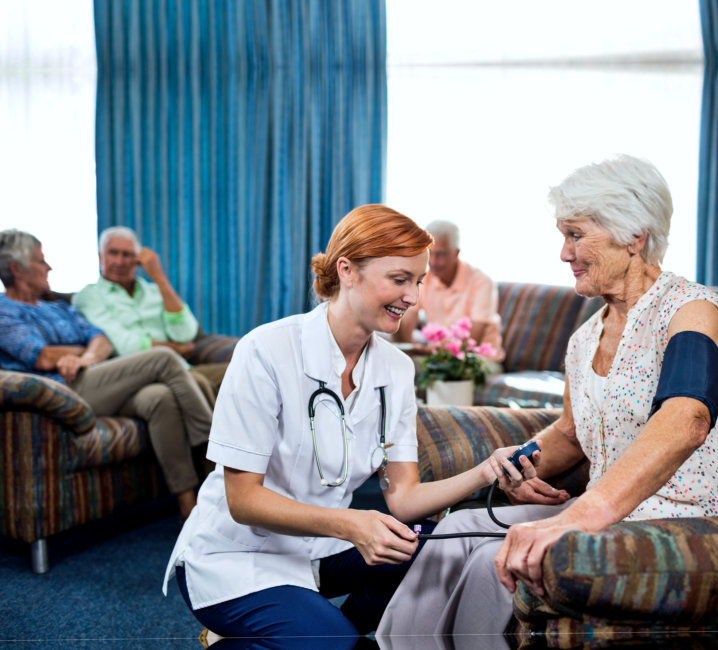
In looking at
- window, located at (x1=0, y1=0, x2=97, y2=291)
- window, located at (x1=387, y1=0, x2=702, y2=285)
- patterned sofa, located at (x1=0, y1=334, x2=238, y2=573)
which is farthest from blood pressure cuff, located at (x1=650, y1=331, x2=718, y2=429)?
window, located at (x1=0, y1=0, x2=97, y2=291)

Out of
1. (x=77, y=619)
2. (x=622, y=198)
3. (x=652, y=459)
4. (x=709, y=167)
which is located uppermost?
(x=709, y=167)

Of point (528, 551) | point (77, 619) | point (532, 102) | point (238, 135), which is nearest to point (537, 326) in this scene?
point (532, 102)

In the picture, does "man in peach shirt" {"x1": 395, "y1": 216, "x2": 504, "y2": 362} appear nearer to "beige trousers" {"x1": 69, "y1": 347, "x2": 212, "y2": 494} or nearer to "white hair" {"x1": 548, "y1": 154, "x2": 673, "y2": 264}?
"beige trousers" {"x1": 69, "y1": 347, "x2": 212, "y2": 494}

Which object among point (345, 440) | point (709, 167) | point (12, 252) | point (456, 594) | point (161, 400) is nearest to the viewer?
point (456, 594)

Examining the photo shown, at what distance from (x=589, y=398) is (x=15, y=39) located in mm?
4385

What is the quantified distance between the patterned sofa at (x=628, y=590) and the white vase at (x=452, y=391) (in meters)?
1.83

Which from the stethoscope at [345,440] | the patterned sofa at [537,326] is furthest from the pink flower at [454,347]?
the stethoscope at [345,440]

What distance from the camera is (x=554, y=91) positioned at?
14.6 feet

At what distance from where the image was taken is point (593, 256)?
1349 millimetres

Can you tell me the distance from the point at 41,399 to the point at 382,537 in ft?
5.42

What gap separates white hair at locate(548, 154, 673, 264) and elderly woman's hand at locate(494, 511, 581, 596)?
58cm

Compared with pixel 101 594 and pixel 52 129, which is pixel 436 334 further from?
pixel 52 129

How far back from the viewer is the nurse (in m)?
1.20

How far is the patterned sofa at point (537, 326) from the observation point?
3635 mm
